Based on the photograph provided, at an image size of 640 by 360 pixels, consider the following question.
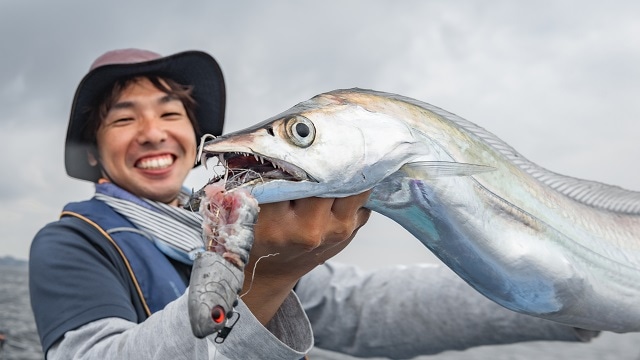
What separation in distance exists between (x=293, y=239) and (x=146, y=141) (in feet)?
6.63

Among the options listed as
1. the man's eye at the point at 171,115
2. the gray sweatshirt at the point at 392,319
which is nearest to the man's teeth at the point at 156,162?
the man's eye at the point at 171,115

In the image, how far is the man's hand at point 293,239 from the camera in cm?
178

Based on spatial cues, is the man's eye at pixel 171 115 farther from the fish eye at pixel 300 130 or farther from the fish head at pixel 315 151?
the fish eye at pixel 300 130

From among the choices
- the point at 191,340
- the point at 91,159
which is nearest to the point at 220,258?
the point at 191,340

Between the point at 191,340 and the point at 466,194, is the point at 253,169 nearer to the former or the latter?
the point at 191,340

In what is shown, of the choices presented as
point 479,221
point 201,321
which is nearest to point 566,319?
point 479,221

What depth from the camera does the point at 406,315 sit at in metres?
3.69

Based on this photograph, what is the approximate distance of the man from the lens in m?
2.67

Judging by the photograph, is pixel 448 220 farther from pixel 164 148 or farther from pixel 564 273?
pixel 164 148

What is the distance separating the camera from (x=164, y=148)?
3629mm

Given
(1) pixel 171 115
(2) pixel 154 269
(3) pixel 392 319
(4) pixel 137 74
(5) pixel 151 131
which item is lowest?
(3) pixel 392 319

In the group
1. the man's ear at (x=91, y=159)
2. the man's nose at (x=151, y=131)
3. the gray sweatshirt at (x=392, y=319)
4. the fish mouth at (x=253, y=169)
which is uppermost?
the fish mouth at (x=253, y=169)

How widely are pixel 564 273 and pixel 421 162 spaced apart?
2.10ft

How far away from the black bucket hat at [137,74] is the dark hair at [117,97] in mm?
26
